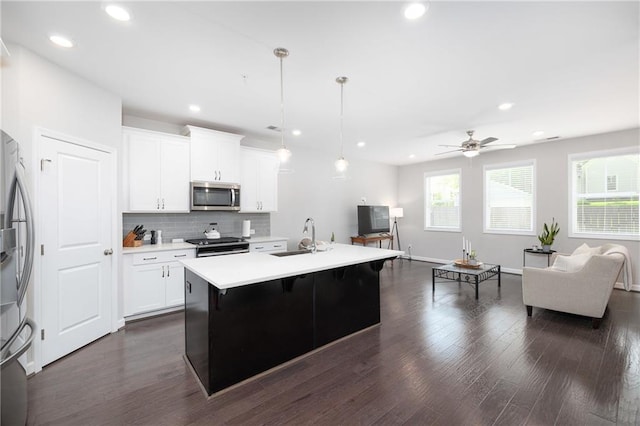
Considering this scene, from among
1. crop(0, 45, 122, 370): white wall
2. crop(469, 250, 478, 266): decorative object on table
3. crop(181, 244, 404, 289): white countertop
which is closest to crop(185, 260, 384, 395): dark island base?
crop(181, 244, 404, 289): white countertop

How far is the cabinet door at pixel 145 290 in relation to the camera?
3465 millimetres

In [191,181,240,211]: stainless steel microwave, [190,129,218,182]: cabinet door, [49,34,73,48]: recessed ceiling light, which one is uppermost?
[49,34,73,48]: recessed ceiling light

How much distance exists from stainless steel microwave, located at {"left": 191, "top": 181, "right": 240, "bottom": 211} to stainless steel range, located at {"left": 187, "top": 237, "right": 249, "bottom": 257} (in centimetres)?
50

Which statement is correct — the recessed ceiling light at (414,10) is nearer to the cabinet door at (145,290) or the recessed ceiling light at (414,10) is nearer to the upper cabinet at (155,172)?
the upper cabinet at (155,172)

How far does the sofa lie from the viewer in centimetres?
315

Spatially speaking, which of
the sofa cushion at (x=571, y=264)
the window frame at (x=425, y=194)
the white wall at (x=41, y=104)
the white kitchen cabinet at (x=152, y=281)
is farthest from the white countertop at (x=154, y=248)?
the window frame at (x=425, y=194)

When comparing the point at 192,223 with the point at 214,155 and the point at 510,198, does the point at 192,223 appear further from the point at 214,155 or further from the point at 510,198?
the point at 510,198

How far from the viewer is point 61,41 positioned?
2303 millimetres

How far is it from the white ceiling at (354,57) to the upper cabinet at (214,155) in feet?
0.76

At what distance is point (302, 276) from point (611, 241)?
5.83 metres

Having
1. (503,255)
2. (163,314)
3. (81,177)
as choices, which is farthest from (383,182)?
(81,177)

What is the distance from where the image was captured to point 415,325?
11.2 feet

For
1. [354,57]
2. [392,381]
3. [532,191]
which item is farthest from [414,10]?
[532,191]

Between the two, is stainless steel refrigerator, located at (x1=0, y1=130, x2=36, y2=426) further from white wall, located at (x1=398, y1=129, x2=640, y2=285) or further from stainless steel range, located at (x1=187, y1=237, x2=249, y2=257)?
white wall, located at (x1=398, y1=129, x2=640, y2=285)
